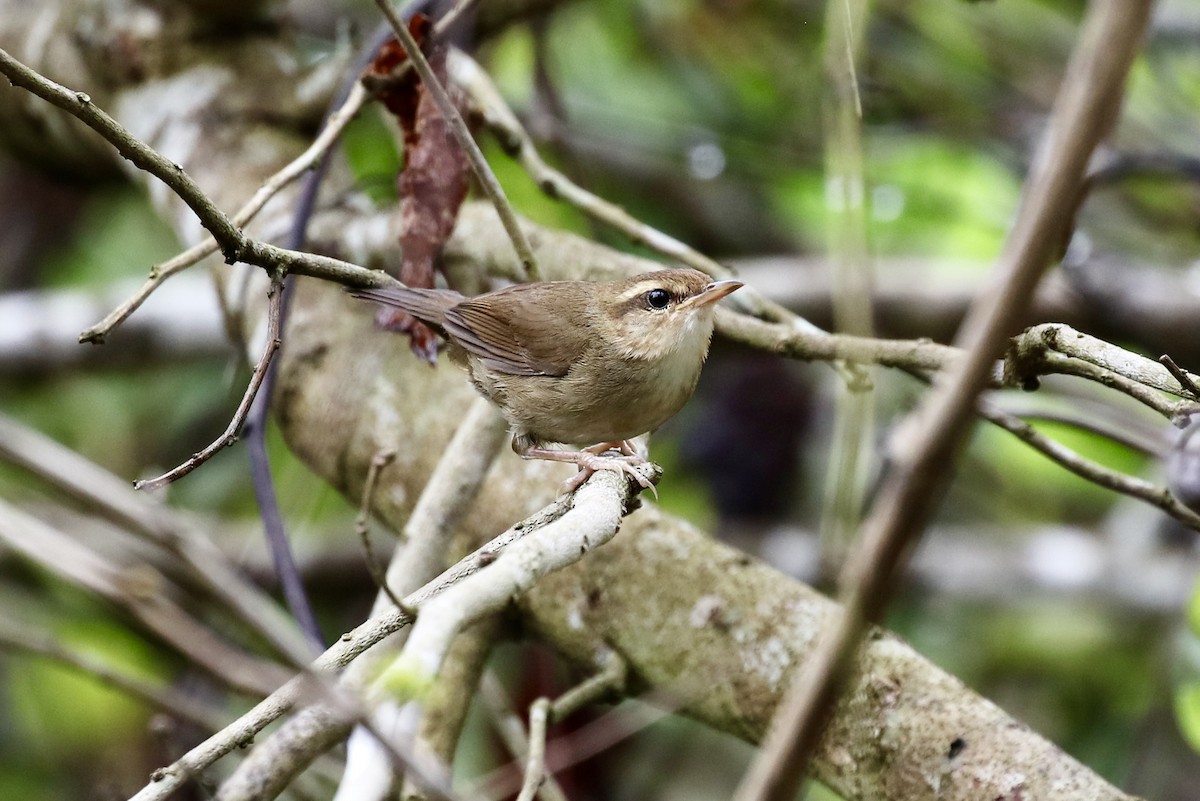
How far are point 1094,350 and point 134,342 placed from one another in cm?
431

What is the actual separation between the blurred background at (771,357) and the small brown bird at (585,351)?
85 cm

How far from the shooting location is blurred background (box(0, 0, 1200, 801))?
4816 millimetres

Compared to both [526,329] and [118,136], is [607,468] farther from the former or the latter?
[118,136]

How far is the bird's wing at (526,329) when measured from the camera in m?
3.24

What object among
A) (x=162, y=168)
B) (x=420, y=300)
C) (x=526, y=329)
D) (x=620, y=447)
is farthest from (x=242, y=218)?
(x=620, y=447)

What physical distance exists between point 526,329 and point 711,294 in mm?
524

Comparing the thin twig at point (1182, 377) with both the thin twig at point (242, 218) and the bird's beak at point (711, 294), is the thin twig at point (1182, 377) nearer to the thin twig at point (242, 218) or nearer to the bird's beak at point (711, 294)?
the bird's beak at point (711, 294)

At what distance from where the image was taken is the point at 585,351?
3311 mm

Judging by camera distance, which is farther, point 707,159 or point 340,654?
point 707,159

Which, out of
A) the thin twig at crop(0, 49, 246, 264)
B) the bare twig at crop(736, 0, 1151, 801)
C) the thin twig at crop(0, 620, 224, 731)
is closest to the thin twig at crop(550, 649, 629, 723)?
the thin twig at crop(0, 620, 224, 731)

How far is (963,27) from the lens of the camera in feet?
20.5

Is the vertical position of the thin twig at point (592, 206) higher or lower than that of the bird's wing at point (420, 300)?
higher

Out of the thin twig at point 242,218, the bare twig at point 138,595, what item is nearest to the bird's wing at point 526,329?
the thin twig at point 242,218

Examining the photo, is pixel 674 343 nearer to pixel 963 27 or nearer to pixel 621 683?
pixel 621 683
